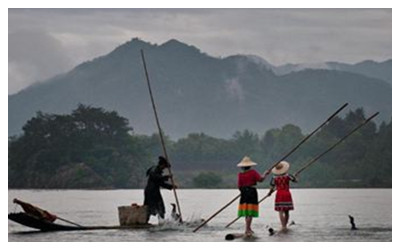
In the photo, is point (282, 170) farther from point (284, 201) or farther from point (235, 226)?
point (235, 226)

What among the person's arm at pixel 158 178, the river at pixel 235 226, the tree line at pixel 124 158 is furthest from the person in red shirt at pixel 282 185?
the tree line at pixel 124 158

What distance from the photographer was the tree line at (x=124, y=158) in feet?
135

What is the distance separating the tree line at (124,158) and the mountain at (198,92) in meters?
14.4

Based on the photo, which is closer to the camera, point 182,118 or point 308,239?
point 308,239

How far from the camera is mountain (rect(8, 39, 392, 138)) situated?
65000 millimetres

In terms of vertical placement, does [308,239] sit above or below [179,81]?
below

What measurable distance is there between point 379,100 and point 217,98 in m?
19.9

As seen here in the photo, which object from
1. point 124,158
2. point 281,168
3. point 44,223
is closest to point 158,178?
point 44,223

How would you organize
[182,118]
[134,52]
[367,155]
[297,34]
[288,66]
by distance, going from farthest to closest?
[288,66]
[134,52]
[182,118]
[297,34]
[367,155]

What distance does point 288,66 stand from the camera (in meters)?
81.3

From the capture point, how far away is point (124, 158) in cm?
4222

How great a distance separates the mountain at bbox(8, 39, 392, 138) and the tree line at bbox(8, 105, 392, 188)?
567 inches

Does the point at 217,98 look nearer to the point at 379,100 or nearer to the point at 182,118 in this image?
the point at 182,118
